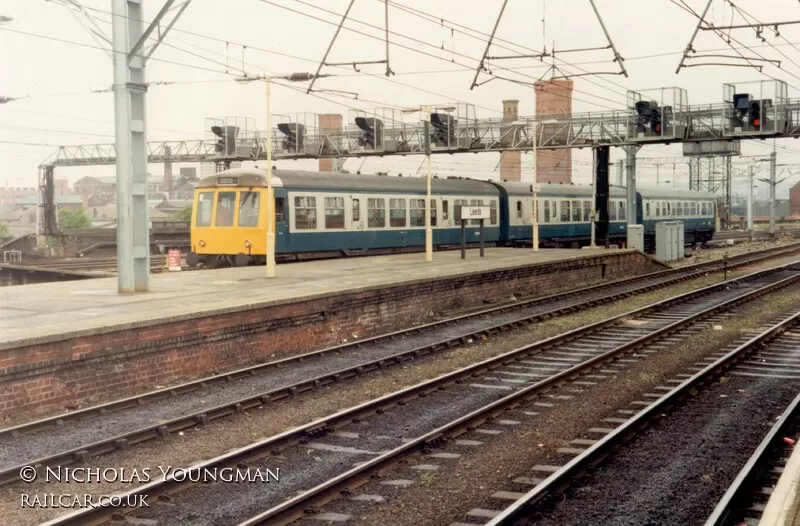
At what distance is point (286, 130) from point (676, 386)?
29.4 metres

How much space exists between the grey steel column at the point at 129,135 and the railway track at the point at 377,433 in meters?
6.91

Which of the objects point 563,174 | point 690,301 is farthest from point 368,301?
point 563,174

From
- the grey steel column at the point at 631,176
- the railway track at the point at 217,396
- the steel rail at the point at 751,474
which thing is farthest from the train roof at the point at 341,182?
the steel rail at the point at 751,474

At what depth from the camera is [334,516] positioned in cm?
682

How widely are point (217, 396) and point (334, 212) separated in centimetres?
1436

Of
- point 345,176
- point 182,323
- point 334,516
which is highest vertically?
point 345,176

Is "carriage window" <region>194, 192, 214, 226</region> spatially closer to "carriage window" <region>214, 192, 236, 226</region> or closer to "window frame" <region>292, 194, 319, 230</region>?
"carriage window" <region>214, 192, 236, 226</region>

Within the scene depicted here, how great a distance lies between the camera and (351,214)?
2614cm

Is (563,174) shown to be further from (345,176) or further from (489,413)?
(489,413)

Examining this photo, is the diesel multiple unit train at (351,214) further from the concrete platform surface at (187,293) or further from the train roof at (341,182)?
the concrete platform surface at (187,293)

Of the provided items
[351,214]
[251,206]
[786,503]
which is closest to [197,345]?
[786,503]

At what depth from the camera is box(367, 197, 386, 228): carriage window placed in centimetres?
2700

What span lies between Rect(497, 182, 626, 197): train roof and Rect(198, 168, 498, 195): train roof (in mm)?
2014

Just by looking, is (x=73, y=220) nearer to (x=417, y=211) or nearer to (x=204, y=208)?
(x=417, y=211)
